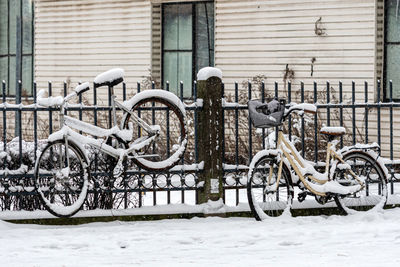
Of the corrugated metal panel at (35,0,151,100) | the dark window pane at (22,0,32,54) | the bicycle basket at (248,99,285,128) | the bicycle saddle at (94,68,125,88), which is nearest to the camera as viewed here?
the bicycle saddle at (94,68,125,88)

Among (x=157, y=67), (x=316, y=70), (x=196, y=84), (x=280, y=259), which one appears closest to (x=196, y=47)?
(x=157, y=67)

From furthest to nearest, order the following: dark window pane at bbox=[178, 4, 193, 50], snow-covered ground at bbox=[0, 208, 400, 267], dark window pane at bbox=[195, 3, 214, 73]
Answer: dark window pane at bbox=[178, 4, 193, 50] < dark window pane at bbox=[195, 3, 214, 73] < snow-covered ground at bbox=[0, 208, 400, 267]

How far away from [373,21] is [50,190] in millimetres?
6652

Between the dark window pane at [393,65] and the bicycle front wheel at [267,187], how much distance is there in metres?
5.09

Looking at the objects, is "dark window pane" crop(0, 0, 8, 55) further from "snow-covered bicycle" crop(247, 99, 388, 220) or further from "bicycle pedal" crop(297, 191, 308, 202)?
"bicycle pedal" crop(297, 191, 308, 202)

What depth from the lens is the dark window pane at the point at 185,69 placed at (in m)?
14.3

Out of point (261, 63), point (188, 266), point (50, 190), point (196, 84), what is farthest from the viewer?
point (261, 63)

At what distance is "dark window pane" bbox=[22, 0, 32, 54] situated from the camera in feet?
54.7

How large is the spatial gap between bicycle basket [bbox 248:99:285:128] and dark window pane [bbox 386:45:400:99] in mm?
5168

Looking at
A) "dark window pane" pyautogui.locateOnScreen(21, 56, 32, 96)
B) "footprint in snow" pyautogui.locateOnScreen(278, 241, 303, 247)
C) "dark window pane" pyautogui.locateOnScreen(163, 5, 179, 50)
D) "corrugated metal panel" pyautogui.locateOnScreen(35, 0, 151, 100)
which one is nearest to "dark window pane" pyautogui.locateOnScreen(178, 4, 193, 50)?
"dark window pane" pyautogui.locateOnScreen(163, 5, 179, 50)

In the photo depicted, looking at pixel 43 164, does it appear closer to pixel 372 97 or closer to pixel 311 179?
pixel 311 179

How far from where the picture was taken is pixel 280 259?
5.86 meters

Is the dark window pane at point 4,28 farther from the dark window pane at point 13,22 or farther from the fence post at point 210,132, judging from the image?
the fence post at point 210,132

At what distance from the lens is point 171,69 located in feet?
47.4
